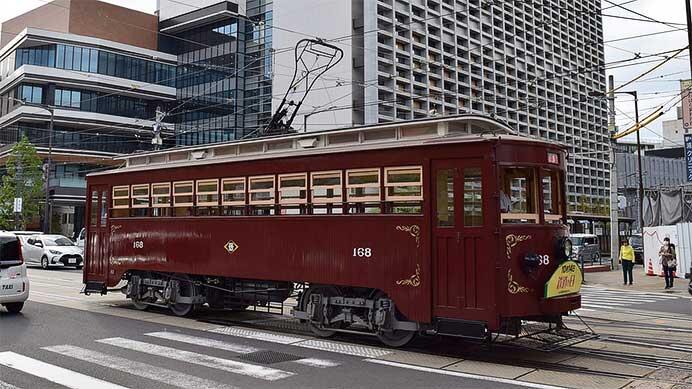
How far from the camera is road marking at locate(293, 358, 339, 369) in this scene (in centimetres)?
794

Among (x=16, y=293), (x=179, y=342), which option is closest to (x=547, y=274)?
(x=179, y=342)

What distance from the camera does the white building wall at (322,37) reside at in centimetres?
4834

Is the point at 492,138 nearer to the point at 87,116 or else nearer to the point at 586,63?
the point at 87,116

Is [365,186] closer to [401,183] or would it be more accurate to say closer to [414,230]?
[401,183]

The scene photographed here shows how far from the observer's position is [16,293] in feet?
41.0

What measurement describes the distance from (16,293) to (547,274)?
1058 cm

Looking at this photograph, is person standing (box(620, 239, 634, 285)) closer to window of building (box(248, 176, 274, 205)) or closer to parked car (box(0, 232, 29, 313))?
window of building (box(248, 176, 274, 205))

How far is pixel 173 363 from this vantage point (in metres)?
8.04

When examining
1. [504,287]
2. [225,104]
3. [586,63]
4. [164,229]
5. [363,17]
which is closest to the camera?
[504,287]

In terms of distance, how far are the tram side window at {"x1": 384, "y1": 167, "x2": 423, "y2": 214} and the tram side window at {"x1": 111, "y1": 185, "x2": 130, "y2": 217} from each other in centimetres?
696

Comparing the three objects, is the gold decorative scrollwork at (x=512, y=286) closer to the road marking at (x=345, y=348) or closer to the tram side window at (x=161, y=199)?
the road marking at (x=345, y=348)

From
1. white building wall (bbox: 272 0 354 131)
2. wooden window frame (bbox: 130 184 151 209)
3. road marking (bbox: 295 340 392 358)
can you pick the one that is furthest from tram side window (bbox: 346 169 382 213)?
white building wall (bbox: 272 0 354 131)

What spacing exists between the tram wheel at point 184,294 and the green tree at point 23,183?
118 ft

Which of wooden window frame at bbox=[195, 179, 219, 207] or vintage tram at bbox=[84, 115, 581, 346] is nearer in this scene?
vintage tram at bbox=[84, 115, 581, 346]
